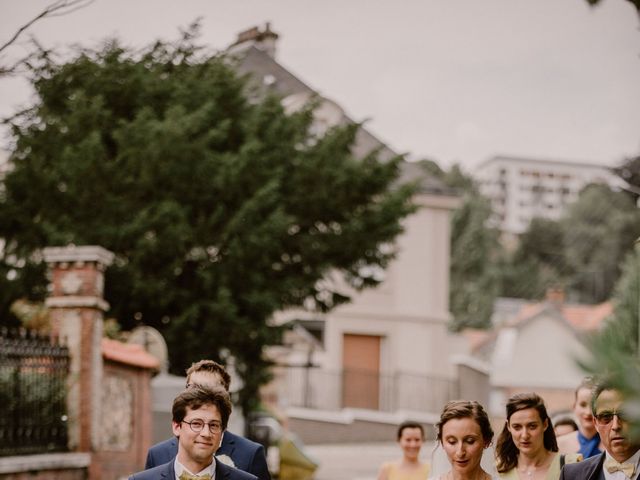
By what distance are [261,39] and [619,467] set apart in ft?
113

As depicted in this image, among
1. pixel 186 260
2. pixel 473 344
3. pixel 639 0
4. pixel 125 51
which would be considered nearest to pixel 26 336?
pixel 186 260

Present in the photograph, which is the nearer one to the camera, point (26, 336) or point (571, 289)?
point (26, 336)

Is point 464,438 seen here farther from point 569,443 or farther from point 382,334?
point 382,334

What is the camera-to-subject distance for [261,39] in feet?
124

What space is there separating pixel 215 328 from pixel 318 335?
17.1 metres

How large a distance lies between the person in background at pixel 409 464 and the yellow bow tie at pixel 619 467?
346 cm

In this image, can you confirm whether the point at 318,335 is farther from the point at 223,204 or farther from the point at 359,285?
the point at 223,204

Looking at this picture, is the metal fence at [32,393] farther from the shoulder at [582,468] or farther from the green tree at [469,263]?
the green tree at [469,263]

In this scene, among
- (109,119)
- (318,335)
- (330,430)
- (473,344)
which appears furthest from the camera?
(473,344)

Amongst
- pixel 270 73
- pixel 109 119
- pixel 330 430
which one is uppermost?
pixel 270 73

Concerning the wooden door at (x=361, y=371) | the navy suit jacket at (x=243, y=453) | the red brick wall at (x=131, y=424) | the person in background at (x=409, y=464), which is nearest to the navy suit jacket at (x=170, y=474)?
the navy suit jacket at (x=243, y=453)

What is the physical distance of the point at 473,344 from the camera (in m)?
60.9

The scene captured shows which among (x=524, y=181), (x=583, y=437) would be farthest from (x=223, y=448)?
(x=524, y=181)

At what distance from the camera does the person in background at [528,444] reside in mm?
5594
